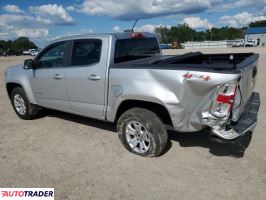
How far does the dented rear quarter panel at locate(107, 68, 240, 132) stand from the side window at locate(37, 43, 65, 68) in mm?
1542

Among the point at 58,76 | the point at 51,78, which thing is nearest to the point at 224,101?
the point at 58,76

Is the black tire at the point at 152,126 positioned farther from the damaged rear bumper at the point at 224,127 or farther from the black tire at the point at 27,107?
the black tire at the point at 27,107

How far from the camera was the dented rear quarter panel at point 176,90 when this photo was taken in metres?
3.65

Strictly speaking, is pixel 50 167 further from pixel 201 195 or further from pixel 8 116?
pixel 8 116

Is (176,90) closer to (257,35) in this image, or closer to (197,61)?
(197,61)

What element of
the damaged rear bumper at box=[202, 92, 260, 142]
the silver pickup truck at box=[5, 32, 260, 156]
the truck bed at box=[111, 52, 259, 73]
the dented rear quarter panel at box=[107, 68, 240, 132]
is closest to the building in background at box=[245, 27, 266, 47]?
the truck bed at box=[111, 52, 259, 73]

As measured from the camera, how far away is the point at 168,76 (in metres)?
3.87

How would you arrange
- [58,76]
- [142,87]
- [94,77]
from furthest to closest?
1. [58,76]
2. [94,77]
3. [142,87]

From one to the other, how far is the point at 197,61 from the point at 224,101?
2.16 meters

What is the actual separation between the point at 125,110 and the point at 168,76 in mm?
1144

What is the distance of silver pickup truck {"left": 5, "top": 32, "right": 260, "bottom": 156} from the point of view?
370 cm

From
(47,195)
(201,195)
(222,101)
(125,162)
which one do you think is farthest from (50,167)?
(222,101)

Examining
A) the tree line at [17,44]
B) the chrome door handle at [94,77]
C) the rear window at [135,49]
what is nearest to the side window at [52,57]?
the chrome door handle at [94,77]

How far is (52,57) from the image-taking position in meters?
5.71
